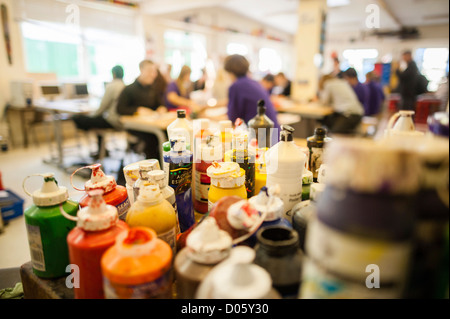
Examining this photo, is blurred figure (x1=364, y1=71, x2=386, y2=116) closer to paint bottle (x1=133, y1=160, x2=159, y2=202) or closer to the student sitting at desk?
the student sitting at desk

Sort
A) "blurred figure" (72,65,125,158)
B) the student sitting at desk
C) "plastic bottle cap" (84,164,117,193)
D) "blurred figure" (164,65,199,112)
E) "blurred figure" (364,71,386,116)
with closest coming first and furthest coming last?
"plastic bottle cap" (84,164,117,193), the student sitting at desk, "blurred figure" (72,65,125,158), "blurred figure" (164,65,199,112), "blurred figure" (364,71,386,116)

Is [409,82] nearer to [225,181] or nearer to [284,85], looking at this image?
[284,85]

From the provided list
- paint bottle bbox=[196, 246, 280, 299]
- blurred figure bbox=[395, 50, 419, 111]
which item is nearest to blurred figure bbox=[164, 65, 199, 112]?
paint bottle bbox=[196, 246, 280, 299]

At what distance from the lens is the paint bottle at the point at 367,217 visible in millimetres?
453

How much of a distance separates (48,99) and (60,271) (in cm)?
640

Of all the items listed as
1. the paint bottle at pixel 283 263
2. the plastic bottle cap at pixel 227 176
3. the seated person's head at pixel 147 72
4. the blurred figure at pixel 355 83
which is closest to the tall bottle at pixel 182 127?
the plastic bottle cap at pixel 227 176

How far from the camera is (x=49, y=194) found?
82cm

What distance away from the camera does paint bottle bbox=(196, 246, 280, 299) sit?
540 millimetres

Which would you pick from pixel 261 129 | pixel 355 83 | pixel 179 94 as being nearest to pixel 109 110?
pixel 179 94

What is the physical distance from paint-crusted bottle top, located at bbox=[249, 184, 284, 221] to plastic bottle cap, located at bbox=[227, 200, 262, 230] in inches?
1.1

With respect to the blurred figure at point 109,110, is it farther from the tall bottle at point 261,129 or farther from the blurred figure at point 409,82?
the blurred figure at point 409,82

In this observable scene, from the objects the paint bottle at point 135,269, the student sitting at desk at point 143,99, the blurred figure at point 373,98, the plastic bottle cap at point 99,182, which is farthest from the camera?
the blurred figure at point 373,98

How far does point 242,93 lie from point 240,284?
2600 mm

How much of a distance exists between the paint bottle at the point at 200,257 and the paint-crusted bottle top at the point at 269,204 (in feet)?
0.50
